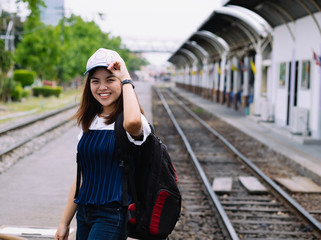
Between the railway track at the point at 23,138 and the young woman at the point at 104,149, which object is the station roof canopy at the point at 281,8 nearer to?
the railway track at the point at 23,138

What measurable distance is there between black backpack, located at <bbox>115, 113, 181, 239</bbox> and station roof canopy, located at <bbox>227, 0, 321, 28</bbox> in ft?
42.0

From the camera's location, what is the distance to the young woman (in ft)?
8.50

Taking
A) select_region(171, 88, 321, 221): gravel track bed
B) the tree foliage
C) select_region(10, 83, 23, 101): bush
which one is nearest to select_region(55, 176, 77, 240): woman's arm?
select_region(171, 88, 321, 221): gravel track bed

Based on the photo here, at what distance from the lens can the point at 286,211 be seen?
294 inches

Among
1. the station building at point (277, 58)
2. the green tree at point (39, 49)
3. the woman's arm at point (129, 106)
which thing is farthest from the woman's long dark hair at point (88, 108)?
the green tree at point (39, 49)

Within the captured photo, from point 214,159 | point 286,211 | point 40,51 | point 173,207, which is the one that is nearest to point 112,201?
point 173,207

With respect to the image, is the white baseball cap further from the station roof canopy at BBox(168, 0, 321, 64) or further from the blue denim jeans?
the station roof canopy at BBox(168, 0, 321, 64)

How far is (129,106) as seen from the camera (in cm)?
257

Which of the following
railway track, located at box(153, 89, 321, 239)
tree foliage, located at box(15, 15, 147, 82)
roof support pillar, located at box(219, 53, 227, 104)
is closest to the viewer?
railway track, located at box(153, 89, 321, 239)

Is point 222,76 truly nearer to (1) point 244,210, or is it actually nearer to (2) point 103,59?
(1) point 244,210

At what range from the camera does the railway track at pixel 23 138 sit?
11.6 metres

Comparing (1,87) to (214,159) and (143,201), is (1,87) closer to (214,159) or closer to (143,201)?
(214,159)

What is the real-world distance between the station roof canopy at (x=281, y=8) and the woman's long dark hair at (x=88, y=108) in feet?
41.2

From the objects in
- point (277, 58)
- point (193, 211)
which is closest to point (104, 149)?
point (193, 211)
